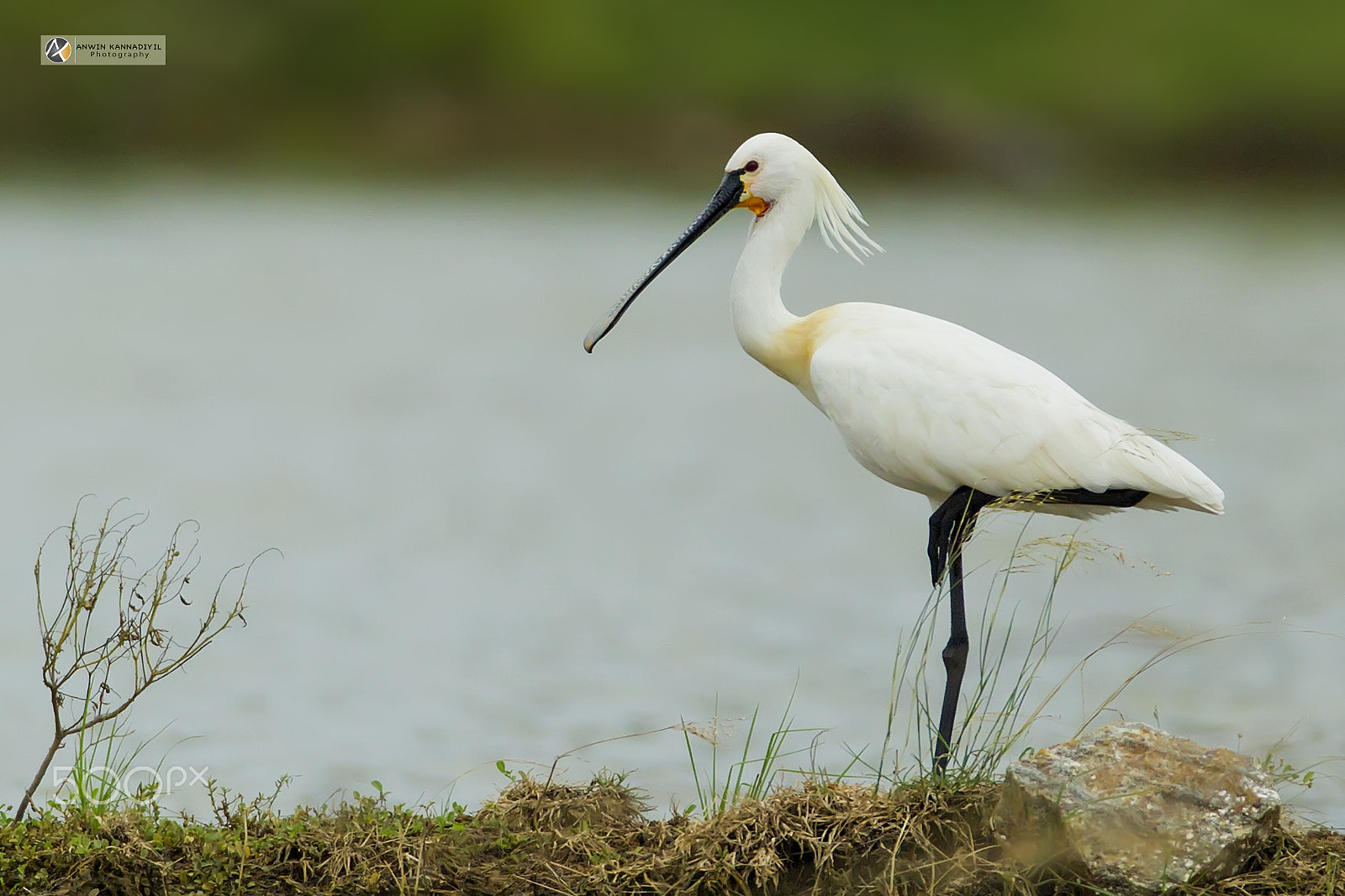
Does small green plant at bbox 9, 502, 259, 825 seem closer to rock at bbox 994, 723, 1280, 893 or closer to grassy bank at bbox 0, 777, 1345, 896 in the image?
grassy bank at bbox 0, 777, 1345, 896

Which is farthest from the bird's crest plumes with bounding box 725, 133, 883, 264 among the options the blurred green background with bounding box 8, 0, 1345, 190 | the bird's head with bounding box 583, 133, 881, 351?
the blurred green background with bounding box 8, 0, 1345, 190

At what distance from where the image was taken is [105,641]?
5359 mm

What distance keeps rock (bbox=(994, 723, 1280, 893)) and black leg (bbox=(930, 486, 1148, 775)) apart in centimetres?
118

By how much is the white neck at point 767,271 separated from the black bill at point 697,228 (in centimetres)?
18

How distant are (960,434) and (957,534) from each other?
39 cm

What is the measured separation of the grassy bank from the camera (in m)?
4.89

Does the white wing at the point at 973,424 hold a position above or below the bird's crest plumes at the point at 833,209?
below

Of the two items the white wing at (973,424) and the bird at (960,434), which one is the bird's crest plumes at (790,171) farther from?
the white wing at (973,424)

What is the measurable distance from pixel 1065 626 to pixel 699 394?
7.42m

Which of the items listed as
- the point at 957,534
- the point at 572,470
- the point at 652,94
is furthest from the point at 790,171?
the point at 652,94

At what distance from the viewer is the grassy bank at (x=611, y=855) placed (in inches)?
193

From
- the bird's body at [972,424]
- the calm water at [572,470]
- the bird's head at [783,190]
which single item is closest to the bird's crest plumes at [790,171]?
the bird's head at [783,190]

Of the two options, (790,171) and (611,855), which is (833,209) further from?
(611,855)

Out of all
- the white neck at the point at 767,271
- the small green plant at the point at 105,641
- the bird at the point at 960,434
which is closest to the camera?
the small green plant at the point at 105,641
